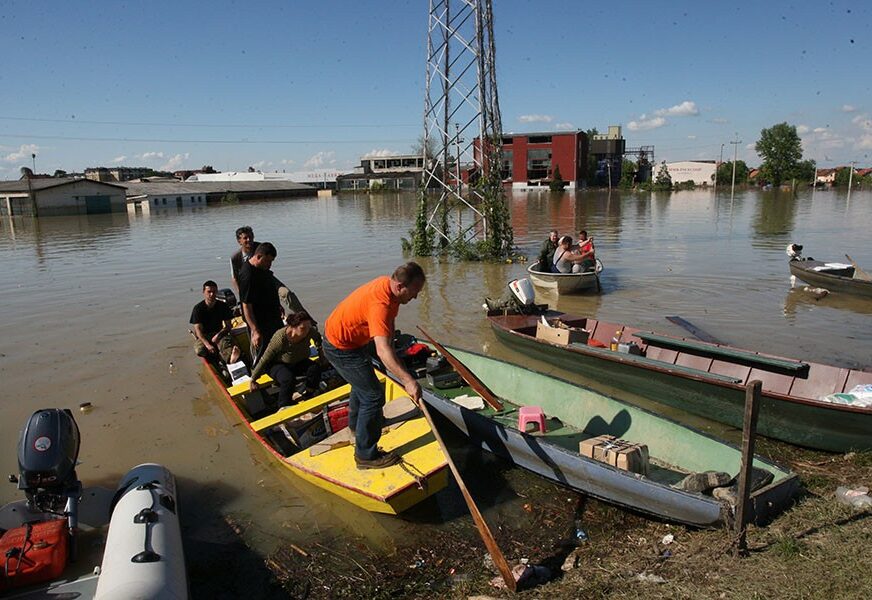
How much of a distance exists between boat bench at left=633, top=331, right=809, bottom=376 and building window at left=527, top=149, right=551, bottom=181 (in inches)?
3080

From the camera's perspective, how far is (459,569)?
467 centimetres

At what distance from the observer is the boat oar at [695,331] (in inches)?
409

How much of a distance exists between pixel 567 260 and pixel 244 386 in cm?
940

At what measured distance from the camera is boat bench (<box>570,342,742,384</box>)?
6534 millimetres

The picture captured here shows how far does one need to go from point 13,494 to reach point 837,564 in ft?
24.8

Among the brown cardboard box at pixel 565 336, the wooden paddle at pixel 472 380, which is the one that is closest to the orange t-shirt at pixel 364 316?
the wooden paddle at pixel 472 380

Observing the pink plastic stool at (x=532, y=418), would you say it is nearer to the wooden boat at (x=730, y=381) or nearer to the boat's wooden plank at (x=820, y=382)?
the wooden boat at (x=730, y=381)

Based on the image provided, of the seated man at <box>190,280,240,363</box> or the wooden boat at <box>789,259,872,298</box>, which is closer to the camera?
the seated man at <box>190,280,240,363</box>

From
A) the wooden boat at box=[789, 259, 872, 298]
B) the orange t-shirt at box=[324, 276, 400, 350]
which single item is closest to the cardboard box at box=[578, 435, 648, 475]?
the orange t-shirt at box=[324, 276, 400, 350]

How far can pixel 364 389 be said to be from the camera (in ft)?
17.0

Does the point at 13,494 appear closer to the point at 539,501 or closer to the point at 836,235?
the point at 539,501

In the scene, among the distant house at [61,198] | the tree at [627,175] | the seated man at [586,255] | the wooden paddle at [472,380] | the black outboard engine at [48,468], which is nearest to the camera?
the black outboard engine at [48,468]

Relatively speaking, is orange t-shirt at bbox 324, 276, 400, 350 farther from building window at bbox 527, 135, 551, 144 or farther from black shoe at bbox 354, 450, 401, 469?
building window at bbox 527, 135, 551, 144

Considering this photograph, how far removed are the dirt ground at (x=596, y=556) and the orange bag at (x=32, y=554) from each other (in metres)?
1.04
